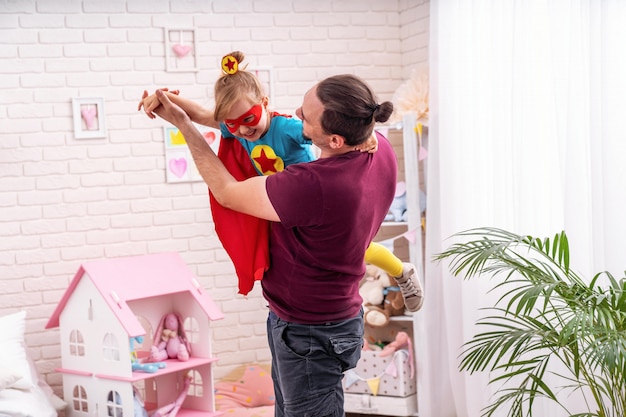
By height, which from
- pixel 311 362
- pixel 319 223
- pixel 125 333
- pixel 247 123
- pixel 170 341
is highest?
pixel 247 123

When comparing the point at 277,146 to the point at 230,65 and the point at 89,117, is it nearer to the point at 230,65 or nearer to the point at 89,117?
the point at 230,65

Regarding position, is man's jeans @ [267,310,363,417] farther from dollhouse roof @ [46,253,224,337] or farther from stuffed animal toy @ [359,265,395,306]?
stuffed animal toy @ [359,265,395,306]

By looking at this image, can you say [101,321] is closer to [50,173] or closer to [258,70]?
[50,173]

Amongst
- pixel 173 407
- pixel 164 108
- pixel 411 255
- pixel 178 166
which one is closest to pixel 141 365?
pixel 173 407

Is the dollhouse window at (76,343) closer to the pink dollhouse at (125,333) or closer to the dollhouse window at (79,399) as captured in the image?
the pink dollhouse at (125,333)

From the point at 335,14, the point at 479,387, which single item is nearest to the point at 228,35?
the point at 335,14

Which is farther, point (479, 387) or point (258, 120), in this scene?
point (479, 387)

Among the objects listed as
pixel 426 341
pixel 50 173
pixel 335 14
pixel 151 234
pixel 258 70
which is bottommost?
pixel 426 341

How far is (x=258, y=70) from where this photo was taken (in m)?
4.52

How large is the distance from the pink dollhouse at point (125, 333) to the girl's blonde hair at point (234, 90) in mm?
1622

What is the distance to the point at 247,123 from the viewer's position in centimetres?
226

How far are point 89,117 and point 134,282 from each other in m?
0.94

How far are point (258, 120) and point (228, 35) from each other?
7.64 ft

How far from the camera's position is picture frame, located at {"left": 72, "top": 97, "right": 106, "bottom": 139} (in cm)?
417
